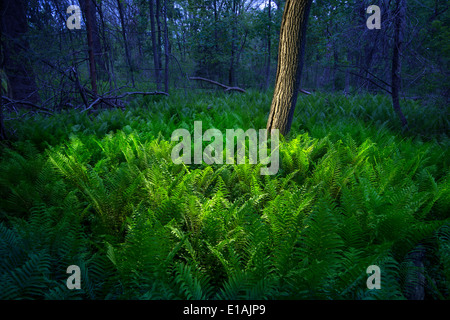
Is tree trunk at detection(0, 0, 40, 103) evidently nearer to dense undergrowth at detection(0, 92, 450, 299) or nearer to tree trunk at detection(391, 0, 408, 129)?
dense undergrowth at detection(0, 92, 450, 299)

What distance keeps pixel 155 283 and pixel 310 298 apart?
0.81 m

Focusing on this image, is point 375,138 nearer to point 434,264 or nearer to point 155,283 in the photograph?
point 434,264

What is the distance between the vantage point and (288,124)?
3623 millimetres

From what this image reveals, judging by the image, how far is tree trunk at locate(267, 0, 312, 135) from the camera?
3035 millimetres

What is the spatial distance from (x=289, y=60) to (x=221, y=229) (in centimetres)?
245

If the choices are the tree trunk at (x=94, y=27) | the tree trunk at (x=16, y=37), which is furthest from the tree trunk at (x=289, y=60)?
the tree trunk at (x=16, y=37)

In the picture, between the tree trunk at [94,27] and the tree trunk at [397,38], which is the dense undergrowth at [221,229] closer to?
the tree trunk at [397,38]

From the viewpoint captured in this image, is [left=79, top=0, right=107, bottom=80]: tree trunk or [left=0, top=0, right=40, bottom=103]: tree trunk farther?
[left=0, top=0, right=40, bottom=103]: tree trunk

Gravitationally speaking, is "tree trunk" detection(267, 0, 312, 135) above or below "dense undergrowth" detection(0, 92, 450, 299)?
above

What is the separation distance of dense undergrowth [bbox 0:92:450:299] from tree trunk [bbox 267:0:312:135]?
1.79ft

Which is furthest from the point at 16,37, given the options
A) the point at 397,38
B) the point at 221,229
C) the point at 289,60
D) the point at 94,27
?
the point at 397,38


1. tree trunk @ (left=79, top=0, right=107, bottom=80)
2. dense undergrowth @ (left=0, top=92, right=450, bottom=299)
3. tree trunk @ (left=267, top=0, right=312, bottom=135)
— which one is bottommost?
dense undergrowth @ (left=0, top=92, right=450, bottom=299)

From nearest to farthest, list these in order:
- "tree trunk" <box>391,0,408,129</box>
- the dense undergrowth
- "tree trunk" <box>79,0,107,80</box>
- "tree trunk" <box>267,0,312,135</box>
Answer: the dense undergrowth
"tree trunk" <box>267,0,312,135</box>
"tree trunk" <box>391,0,408,129</box>
"tree trunk" <box>79,0,107,80</box>

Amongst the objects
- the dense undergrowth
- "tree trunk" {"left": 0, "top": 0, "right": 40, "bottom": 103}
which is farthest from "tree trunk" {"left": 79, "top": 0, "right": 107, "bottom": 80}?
the dense undergrowth
